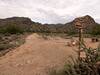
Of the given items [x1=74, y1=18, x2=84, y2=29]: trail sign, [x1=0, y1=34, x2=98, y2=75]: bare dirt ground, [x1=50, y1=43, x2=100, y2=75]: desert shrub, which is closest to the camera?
[x1=50, y1=43, x2=100, y2=75]: desert shrub

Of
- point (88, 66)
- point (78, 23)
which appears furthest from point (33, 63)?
point (88, 66)

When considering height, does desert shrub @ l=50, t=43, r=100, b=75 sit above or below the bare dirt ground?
above

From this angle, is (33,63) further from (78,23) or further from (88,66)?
(88,66)

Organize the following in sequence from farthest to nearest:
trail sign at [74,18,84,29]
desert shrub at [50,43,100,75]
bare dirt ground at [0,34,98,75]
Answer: bare dirt ground at [0,34,98,75] < trail sign at [74,18,84,29] < desert shrub at [50,43,100,75]

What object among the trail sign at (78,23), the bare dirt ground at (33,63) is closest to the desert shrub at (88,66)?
the trail sign at (78,23)

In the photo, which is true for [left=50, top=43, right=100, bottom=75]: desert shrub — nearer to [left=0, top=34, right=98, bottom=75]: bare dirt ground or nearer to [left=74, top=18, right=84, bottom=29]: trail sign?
[left=74, top=18, right=84, bottom=29]: trail sign

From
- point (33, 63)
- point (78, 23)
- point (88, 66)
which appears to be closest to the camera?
point (88, 66)

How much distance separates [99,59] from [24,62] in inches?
246

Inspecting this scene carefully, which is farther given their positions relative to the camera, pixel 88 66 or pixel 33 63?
pixel 33 63

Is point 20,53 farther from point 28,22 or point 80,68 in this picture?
point 28,22

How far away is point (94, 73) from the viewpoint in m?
9.21

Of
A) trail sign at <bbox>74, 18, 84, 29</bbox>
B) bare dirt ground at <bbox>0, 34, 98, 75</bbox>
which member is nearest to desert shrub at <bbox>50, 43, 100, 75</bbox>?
trail sign at <bbox>74, 18, 84, 29</bbox>

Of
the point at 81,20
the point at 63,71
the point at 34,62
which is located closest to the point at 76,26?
the point at 81,20

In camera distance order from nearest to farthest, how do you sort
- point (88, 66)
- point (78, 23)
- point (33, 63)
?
1. point (88, 66)
2. point (78, 23)
3. point (33, 63)
